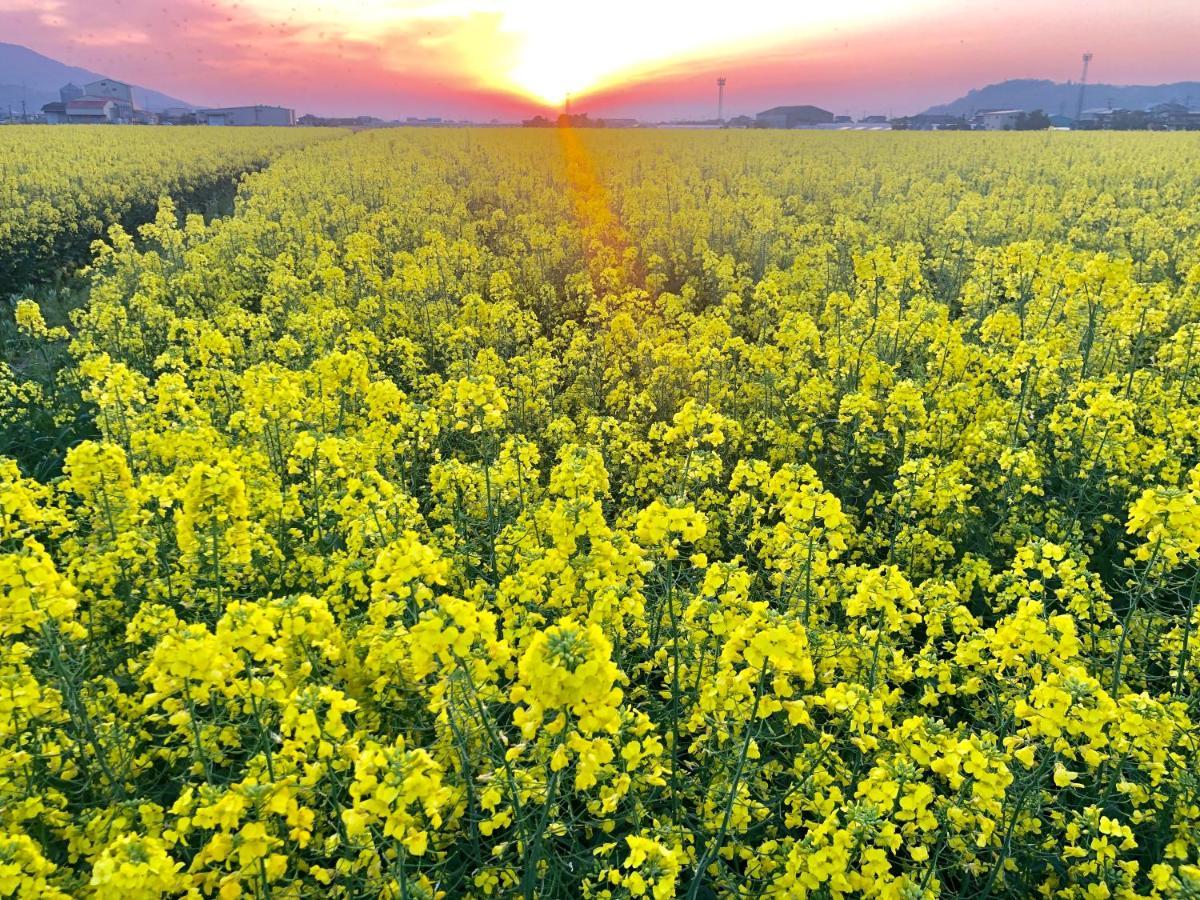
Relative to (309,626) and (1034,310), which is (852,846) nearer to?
(309,626)

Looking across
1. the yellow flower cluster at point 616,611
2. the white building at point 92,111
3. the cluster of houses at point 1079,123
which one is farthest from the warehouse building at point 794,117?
the yellow flower cluster at point 616,611

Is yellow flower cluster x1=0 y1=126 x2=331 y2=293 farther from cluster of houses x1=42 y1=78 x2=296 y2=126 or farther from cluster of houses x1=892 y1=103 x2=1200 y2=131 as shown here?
cluster of houses x1=892 y1=103 x2=1200 y2=131

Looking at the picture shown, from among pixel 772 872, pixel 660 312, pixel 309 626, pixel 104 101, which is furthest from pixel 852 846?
pixel 104 101

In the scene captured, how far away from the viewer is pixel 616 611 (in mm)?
4102

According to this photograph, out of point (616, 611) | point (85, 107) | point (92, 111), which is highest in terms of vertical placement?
point (85, 107)

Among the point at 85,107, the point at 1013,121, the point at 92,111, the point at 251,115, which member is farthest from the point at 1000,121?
the point at 85,107

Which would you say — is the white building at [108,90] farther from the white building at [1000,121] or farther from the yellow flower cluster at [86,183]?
the white building at [1000,121]

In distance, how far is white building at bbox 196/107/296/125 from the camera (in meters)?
126

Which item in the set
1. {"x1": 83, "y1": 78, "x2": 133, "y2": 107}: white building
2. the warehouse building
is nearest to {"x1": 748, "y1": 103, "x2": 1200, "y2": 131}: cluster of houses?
the warehouse building

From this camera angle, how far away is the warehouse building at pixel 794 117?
12818 centimetres

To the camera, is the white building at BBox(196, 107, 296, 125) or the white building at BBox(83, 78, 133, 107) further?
the white building at BBox(83, 78, 133, 107)

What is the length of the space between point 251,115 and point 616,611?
6253 inches

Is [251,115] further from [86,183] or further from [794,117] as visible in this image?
[86,183]

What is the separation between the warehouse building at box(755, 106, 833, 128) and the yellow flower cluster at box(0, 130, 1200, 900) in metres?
128
